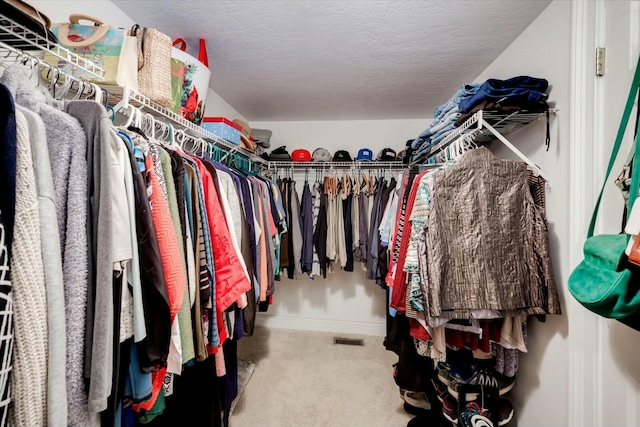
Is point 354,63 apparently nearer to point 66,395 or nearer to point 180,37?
point 180,37

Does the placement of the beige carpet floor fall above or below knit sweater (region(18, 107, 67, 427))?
below

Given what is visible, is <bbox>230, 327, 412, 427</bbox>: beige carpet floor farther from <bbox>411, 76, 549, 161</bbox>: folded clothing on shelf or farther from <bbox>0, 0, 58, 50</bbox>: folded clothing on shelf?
<bbox>0, 0, 58, 50</bbox>: folded clothing on shelf

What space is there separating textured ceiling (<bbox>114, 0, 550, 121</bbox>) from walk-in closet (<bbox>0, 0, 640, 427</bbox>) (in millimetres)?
14

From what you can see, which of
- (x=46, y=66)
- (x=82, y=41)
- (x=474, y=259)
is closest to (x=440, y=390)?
(x=474, y=259)

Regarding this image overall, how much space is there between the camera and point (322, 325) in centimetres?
277

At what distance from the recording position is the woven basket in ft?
3.40

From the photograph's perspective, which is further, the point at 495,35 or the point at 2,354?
the point at 495,35

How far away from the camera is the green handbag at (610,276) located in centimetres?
59

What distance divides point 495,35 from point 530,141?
25.0 inches

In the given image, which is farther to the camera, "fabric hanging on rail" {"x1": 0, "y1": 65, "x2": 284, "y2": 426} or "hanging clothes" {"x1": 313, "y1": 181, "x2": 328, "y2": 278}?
"hanging clothes" {"x1": 313, "y1": 181, "x2": 328, "y2": 278}

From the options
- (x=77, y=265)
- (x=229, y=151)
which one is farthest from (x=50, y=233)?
(x=229, y=151)

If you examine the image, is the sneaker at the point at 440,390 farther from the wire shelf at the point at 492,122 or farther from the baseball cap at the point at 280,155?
the baseball cap at the point at 280,155

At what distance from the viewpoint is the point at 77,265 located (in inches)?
21.7

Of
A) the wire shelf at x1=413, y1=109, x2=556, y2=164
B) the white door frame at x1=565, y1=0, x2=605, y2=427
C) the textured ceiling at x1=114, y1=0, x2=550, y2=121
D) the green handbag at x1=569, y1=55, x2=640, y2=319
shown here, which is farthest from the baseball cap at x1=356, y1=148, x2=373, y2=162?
the green handbag at x1=569, y1=55, x2=640, y2=319
